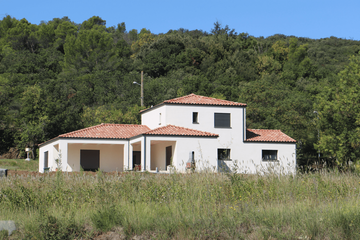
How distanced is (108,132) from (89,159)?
307cm

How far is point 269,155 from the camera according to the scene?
3181 cm

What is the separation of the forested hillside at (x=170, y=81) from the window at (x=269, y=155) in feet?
21.3

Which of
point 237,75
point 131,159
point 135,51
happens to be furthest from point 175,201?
point 135,51

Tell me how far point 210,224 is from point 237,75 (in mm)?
57602

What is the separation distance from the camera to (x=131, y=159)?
3038cm

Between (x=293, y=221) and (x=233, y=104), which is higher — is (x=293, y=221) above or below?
below

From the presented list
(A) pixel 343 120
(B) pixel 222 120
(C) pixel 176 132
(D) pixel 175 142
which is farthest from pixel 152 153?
(A) pixel 343 120

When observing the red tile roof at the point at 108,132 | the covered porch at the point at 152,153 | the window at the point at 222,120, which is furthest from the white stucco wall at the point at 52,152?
the window at the point at 222,120

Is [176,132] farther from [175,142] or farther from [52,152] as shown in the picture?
[52,152]

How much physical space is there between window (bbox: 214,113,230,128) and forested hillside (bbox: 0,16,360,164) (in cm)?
1000

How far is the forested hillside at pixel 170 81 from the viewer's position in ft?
126

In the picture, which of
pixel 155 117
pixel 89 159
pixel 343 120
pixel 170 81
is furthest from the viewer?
pixel 170 81

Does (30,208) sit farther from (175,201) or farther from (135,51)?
(135,51)

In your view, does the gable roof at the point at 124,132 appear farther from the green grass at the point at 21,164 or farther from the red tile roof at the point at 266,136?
the green grass at the point at 21,164
